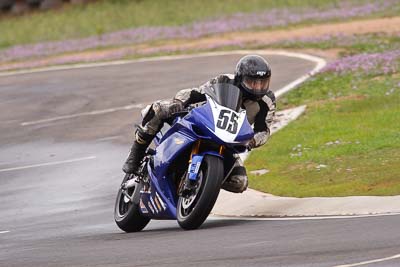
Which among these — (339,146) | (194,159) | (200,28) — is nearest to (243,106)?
(194,159)

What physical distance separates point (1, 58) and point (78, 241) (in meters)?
28.6

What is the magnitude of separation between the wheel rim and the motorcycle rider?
1.77 ft

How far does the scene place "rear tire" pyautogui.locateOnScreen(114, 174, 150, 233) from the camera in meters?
12.9

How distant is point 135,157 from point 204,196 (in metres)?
1.92

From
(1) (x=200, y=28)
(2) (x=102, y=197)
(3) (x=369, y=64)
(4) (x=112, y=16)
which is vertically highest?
(2) (x=102, y=197)

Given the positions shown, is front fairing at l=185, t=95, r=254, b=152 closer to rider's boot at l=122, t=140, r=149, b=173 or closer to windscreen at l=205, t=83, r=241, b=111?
windscreen at l=205, t=83, r=241, b=111

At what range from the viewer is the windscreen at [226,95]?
11.8 meters

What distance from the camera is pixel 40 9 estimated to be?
2068 inches

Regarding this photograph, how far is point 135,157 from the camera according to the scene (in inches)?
512

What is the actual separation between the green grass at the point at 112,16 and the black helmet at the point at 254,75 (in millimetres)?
31253

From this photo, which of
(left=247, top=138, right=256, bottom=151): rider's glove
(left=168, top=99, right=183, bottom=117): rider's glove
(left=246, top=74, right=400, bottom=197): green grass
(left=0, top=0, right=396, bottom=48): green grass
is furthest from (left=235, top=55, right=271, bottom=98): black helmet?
(left=0, top=0, right=396, bottom=48): green grass

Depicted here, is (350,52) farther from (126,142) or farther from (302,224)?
(302,224)

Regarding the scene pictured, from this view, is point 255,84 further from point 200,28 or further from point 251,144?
point 200,28

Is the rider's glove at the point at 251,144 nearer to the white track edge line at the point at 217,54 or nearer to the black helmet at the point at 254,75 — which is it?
the black helmet at the point at 254,75
